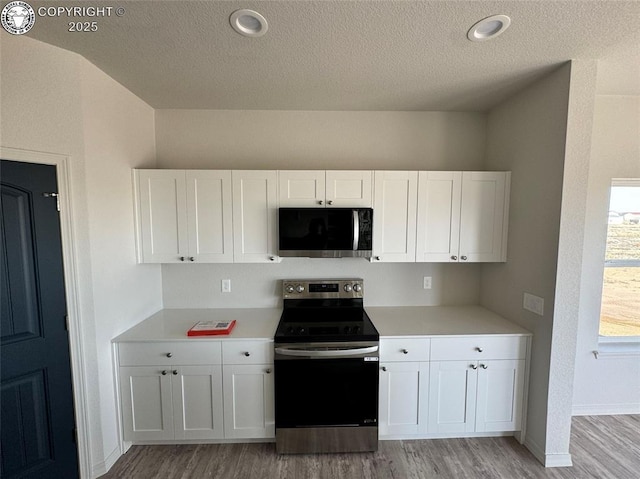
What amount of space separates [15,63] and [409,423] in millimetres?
3318

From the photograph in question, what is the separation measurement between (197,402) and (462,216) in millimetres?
2553

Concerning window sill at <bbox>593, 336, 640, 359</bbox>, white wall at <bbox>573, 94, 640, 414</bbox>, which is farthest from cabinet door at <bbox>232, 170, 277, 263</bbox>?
window sill at <bbox>593, 336, 640, 359</bbox>

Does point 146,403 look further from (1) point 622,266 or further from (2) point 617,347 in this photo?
(1) point 622,266

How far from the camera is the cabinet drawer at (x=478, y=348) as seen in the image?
2096 millimetres

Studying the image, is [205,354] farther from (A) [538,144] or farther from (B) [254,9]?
(A) [538,144]

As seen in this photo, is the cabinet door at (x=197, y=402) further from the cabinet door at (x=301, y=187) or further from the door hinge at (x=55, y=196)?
the cabinet door at (x=301, y=187)

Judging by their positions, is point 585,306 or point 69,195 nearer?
point 69,195

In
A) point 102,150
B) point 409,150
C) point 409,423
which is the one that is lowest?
point 409,423

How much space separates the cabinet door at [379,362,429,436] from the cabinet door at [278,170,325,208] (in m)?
1.40

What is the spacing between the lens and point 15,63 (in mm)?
1453

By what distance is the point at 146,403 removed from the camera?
2053 millimetres

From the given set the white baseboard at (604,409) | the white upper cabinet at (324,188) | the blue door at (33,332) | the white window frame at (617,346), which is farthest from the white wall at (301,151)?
the white baseboard at (604,409)

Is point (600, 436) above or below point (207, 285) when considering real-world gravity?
below

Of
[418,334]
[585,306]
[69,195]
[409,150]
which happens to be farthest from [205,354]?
[585,306]
